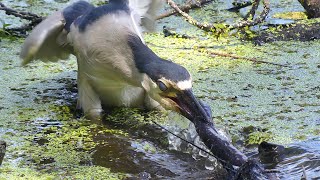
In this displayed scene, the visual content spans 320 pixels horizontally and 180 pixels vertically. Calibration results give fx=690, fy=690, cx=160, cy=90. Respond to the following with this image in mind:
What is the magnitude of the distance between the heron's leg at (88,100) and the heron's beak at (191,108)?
1128 millimetres

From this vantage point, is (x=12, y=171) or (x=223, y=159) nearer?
(x=223, y=159)

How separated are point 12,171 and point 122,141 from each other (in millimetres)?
800

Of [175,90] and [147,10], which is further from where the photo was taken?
[147,10]

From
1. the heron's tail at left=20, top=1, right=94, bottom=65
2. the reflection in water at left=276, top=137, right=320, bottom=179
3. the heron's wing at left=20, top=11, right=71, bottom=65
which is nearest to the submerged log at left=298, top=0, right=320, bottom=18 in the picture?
the heron's tail at left=20, top=1, right=94, bottom=65

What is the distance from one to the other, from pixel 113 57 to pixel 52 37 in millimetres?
825

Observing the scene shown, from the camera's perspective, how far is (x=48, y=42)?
490 cm

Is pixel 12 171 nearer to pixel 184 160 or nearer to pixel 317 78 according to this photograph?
pixel 184 160

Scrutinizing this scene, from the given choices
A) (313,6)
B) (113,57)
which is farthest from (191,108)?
(313,6)

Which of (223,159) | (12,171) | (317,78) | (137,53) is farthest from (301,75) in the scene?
(12,171)

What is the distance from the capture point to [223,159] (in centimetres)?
341

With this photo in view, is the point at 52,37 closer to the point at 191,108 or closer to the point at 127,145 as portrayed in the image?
the point at 127,145

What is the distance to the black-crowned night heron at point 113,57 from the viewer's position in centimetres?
373

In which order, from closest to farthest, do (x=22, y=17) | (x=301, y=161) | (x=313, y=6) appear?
1. (x=301, y=161)
2. (x=22, y=17)
3. (x=313, y=6)

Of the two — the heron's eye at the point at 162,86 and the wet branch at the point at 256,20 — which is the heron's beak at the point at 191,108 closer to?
the heron's eye at the point at 162,86
